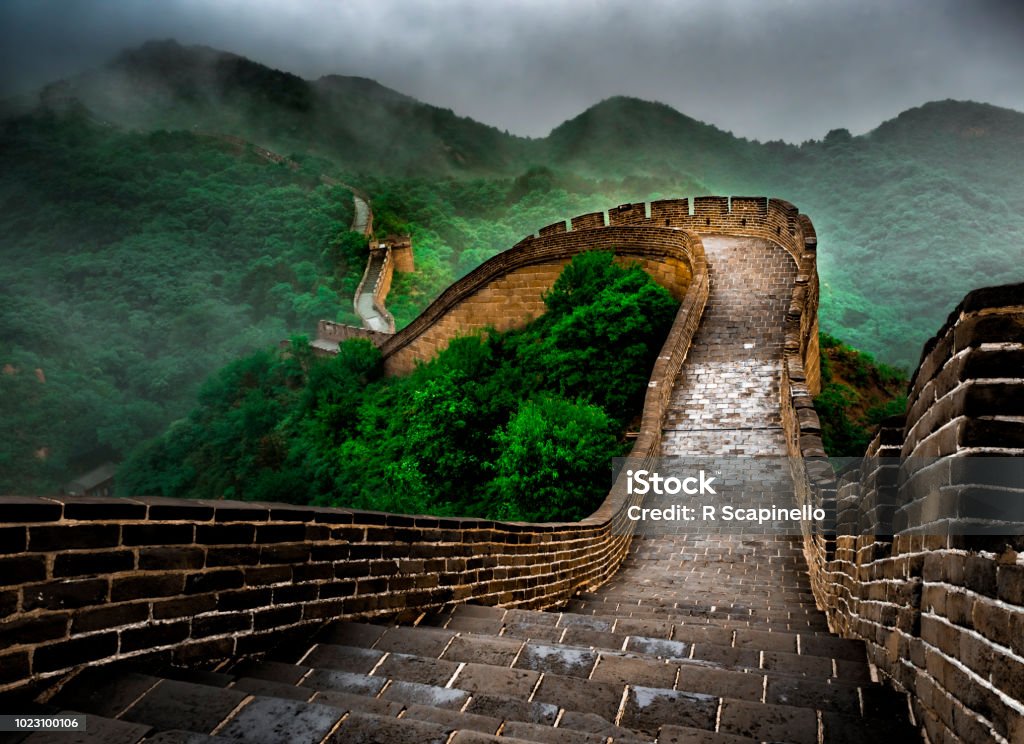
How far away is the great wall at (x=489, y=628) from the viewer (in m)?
1.68

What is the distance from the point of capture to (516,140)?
79.9 m

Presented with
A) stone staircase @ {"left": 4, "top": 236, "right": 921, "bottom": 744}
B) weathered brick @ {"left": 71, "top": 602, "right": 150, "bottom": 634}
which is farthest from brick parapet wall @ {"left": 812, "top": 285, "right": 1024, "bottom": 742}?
weathered brick @ {"left": 71, "top": 602, "right": 150, "bottom": 634}

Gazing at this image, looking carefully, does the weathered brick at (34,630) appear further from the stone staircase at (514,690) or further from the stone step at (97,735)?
the stone step at (97,735)

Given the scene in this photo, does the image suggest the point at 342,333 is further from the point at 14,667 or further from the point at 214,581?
the point at 14,667

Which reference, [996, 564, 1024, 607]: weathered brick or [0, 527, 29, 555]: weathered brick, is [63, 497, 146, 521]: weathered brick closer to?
[0, 527, 29, 555]: weathered brick

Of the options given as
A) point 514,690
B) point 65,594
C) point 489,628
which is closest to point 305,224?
point 489,628

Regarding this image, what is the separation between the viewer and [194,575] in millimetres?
2395

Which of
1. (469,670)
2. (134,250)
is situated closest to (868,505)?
(469,670)

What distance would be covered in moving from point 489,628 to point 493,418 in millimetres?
10186

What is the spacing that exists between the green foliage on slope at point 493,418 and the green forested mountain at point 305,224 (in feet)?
53.4

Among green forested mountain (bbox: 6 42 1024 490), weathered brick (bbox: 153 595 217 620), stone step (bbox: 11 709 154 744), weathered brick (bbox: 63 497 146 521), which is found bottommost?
stone step (bbox: 11 709 154 744)

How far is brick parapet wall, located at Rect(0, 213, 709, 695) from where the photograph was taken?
6.26 ft

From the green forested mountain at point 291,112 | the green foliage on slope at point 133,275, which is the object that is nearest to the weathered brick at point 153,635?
the green foliage on slope at point 133,275

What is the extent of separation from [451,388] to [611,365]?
3.44 metres
